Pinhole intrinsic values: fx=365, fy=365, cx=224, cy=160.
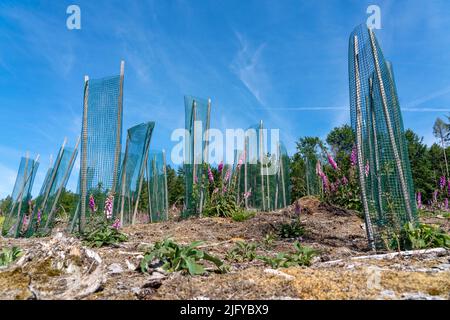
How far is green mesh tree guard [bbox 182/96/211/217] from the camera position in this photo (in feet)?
28.4

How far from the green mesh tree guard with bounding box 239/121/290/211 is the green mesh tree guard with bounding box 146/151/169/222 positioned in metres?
2.39

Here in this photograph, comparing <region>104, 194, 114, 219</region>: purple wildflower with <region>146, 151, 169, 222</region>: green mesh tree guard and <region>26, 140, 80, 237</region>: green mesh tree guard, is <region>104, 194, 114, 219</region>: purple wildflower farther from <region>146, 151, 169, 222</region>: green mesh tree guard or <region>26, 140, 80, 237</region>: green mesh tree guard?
<region>146, 151, 169, 222</region>: green mesh tree guard

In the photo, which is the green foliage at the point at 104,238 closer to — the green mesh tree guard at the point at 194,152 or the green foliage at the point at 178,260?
the green foliage at the point at 178,260

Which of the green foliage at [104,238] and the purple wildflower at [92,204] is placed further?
the purple wildflower at [92,204]

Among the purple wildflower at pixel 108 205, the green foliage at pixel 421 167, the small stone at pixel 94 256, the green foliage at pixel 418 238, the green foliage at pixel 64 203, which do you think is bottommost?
the small stone at pixel 94 256

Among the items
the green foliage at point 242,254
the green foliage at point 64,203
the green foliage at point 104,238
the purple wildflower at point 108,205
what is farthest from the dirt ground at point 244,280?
the green foliage at point 64,203

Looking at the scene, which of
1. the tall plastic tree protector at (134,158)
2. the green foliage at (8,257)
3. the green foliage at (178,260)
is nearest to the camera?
the green foliage at (178,260)

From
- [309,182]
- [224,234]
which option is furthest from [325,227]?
[309,182]

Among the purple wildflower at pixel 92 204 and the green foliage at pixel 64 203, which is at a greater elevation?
the green foliage at pixel 64 203

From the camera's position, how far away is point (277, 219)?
7238 millimetres

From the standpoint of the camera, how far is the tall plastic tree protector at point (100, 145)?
556 centimetres

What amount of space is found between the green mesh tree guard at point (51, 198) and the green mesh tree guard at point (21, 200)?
2.74ft

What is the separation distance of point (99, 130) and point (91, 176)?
0.73 m

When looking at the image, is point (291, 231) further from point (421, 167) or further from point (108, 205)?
point (421, 167)
